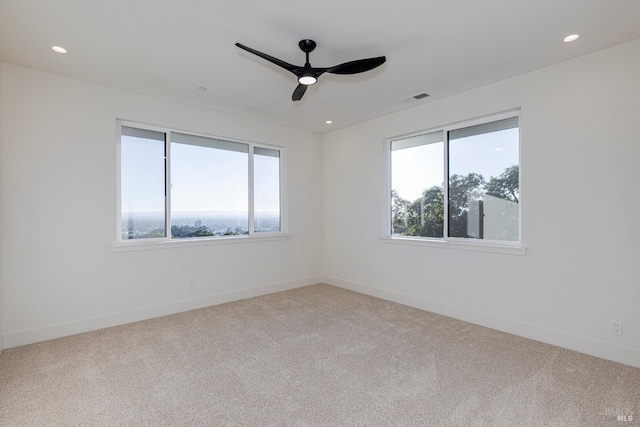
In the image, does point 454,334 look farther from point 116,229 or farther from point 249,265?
point 116,229

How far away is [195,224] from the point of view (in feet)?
14.1

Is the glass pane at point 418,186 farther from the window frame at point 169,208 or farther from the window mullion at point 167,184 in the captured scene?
the window mullion at point 167,184

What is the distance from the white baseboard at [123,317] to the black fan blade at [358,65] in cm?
332

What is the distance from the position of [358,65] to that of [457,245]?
2.44 meters

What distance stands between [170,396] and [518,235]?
3.51 meters

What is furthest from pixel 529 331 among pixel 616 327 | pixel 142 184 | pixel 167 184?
pixel 142 184

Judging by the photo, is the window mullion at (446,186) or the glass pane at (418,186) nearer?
the window mullion at (446,186)

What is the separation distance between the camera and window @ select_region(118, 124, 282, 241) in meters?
3.78

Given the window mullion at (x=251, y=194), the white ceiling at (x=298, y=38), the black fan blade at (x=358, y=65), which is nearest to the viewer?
the white ceiling at (x=298, y=38)

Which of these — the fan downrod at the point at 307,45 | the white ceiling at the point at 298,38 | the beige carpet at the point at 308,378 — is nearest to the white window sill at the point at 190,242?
the beige carpet at the point at 308,378

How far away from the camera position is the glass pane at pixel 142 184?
371 cm

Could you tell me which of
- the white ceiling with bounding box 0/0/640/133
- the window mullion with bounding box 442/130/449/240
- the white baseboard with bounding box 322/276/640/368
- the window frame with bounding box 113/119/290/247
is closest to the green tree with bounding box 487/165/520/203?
the window mullion with bounding box 442/130/449/240

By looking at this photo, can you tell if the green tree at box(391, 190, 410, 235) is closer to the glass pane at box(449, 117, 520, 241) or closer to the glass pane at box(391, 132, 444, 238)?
the glass pane at box(391, 132, 444, 238)

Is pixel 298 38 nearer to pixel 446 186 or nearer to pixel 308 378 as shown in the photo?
pixel 446 186
